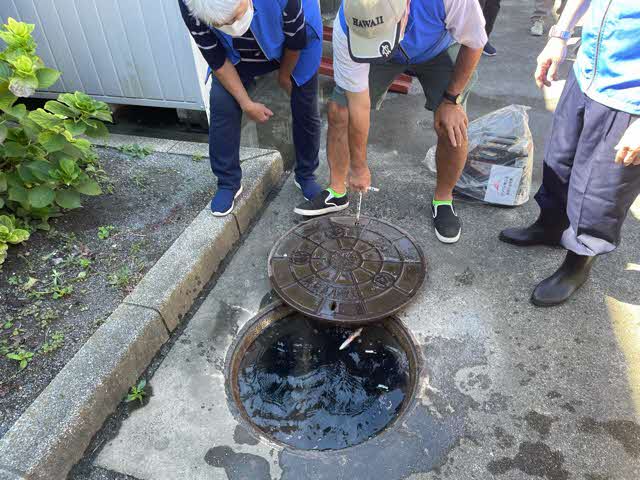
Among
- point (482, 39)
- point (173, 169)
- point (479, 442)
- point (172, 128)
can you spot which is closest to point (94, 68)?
point (172, 128)

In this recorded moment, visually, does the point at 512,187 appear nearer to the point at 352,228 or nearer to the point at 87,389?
the point at 352,228

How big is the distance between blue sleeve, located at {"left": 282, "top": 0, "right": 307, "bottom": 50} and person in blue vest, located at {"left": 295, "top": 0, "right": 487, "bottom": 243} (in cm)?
19

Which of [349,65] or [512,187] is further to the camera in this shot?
[512,187]

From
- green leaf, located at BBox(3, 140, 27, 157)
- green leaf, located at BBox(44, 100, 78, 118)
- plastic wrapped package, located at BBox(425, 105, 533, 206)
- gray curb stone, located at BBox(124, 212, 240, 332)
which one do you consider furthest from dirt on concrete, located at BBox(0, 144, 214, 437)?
plastic wrapped package, located at BBox(425, 105, 533, 206)

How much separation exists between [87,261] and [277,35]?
1.61m

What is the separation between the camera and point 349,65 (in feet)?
Answer: 7.43

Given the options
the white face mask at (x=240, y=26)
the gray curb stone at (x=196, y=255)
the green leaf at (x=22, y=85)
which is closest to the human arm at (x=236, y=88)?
the white face mask at (x=240, y=26)

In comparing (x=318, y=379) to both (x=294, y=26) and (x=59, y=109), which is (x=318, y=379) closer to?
(x=294, y=26)

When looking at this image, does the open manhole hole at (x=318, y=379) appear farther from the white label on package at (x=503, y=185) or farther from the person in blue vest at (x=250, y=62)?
the white label on package at (x=503, y=185)

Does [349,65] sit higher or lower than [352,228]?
higher

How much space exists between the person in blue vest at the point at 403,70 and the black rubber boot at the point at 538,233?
317 mm

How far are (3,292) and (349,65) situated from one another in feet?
6.99

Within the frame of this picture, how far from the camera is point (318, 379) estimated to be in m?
2.11

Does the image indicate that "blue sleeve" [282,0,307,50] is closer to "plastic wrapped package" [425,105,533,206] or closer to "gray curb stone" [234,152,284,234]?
"gray curb stone" [234,152,284,234]
